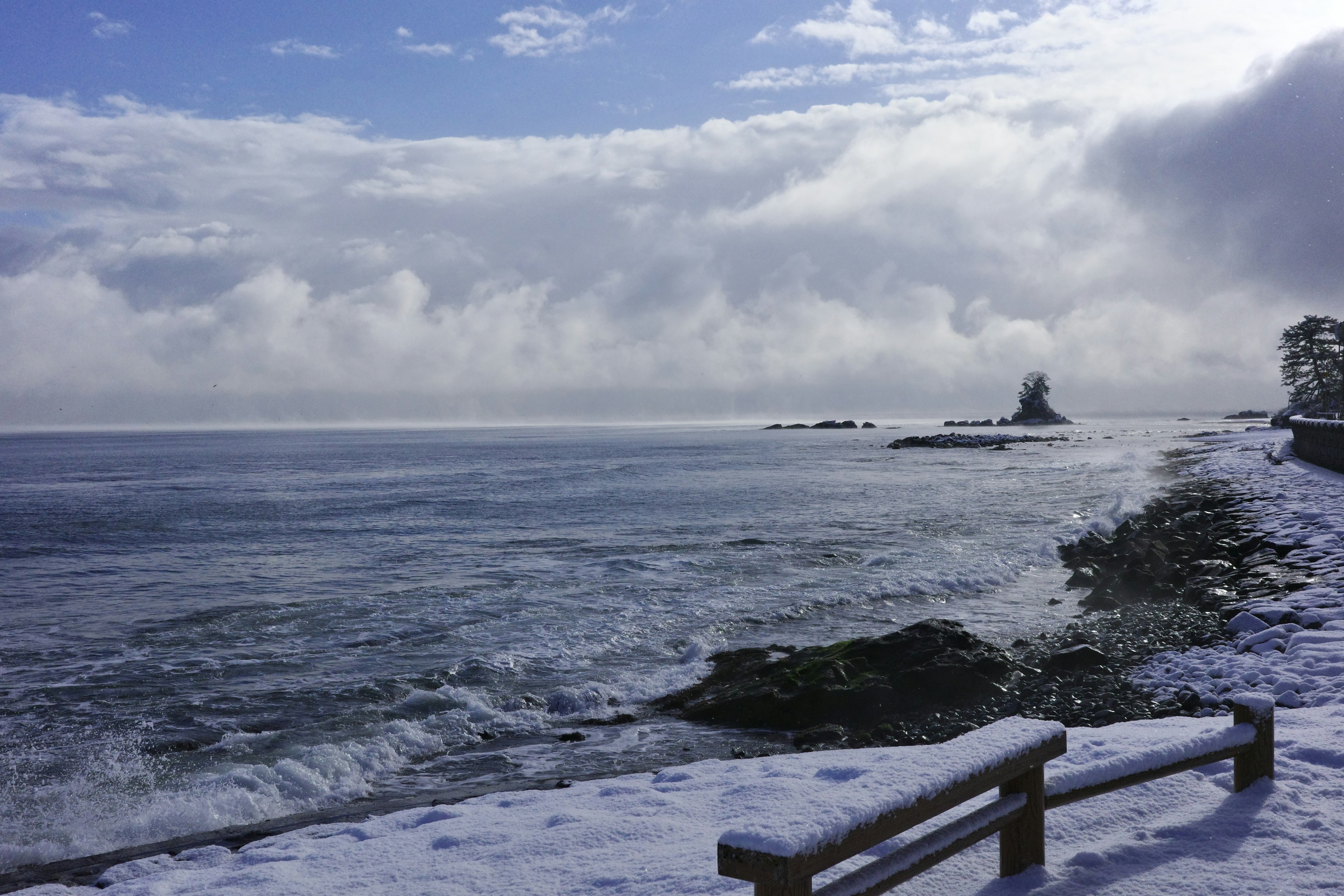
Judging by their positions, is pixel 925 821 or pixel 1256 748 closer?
pixel 925 821

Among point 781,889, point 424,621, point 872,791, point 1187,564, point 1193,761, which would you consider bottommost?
point 424,621

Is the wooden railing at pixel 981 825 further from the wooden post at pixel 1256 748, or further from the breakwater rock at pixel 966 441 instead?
the breakwater rock at pixel 966 441

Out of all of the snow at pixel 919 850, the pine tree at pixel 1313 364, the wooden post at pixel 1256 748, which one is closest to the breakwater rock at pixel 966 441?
the pine tree at pixel 1313 364

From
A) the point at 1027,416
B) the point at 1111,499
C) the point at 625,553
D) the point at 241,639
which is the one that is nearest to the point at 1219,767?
the point at 241,639

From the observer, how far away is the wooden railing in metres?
3.17

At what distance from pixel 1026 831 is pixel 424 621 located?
1368 centimetres

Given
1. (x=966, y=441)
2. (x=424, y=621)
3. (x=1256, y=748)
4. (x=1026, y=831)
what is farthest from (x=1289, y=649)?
(x=966, y=441)

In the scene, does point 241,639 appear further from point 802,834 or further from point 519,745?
point 802,834

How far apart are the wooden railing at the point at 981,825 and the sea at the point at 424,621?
15.5ft

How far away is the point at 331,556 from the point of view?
25.9m

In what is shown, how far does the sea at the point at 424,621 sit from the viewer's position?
898 cm

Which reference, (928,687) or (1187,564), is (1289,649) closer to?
(928,687)

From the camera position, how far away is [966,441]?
105 metres

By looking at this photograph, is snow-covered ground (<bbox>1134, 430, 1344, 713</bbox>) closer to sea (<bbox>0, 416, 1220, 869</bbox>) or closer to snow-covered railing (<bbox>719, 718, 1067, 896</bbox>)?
sea (<bbox>0, 416, 1220, 869</bbox>)
